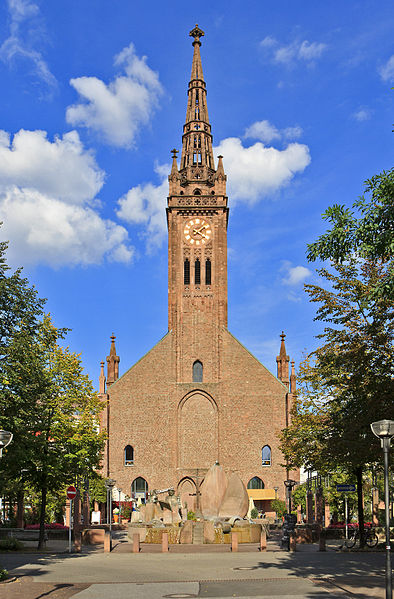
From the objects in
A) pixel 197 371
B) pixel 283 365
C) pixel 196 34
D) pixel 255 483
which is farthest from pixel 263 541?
pixel 196 34

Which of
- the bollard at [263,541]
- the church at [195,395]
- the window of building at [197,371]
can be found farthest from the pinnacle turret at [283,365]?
the bollard at [263,541]

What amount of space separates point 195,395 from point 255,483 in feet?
26.1

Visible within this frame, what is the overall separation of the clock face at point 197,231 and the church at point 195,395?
82 millimetres

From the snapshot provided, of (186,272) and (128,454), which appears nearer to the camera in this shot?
(128,454)

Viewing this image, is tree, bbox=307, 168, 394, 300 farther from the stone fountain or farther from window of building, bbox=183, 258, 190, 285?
window of building, bbox=183, 258, 190, 285

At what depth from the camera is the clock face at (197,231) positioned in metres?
55.4

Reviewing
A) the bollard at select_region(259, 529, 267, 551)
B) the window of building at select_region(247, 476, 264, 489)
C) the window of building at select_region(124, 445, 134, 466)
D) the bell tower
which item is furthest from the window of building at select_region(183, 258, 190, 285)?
the bollard at select_region(259, 529, 267, 551)

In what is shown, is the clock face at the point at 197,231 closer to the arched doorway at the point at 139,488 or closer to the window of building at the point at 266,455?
the window of building at the point at 266,455

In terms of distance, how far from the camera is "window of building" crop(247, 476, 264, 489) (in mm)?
50000

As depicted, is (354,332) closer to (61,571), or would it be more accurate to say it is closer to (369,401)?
(369,401)

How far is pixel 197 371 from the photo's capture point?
52.9 meters

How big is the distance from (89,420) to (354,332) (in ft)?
46.6

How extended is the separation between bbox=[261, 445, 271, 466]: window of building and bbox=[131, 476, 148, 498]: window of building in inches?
352

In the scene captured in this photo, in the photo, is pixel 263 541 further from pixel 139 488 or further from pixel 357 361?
pixel 139 488
